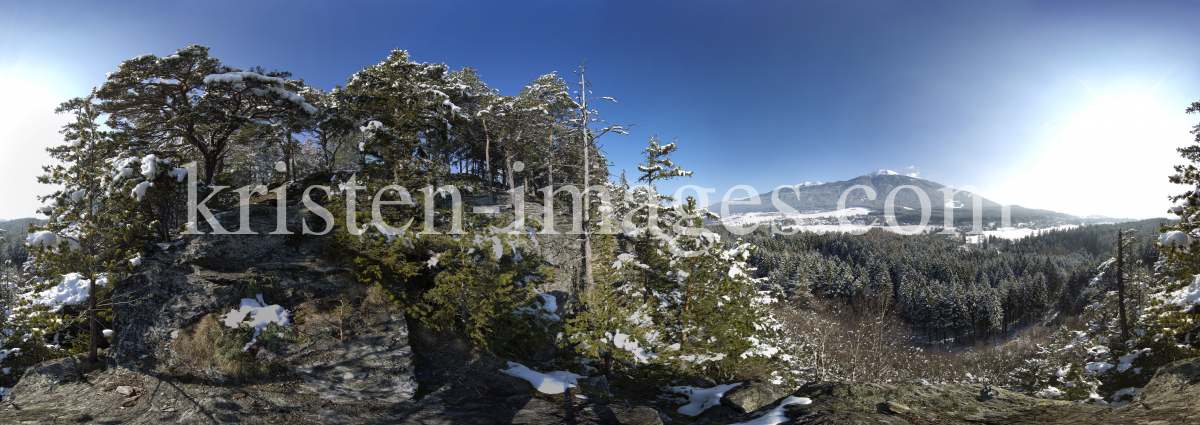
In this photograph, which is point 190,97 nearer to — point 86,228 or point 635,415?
point 86,228

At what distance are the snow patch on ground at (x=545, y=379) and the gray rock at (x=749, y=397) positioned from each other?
336 centimetres

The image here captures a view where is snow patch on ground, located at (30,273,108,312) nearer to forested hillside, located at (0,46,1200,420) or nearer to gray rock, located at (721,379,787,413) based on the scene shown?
forested hillside, located at (0,46,1200,420)

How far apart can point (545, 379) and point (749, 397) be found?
4399 millimetres

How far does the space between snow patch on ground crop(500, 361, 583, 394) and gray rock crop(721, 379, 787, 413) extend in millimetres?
3357

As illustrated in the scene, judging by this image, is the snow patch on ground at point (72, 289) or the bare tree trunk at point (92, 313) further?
the snow patch on ground at point (72, 289)

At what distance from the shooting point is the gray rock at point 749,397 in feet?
→ 27.0

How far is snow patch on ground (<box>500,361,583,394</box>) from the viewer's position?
806 cm

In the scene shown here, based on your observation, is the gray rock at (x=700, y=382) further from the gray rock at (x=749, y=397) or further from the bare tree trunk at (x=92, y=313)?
the bare tree trunk at (x=92, y=313)

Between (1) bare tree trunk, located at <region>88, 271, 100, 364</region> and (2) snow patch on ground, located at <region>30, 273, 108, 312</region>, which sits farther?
(2) snow patch on ground, located at <region>30, 273, 108, 312</region>

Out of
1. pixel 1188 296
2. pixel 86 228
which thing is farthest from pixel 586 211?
pixel 1188 296

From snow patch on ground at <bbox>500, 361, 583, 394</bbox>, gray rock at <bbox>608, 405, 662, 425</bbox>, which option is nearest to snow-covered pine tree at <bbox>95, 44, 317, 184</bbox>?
snow patch on ground at <bbox>500, 361, 583, 394</bbox>

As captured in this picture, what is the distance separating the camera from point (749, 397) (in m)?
8.48

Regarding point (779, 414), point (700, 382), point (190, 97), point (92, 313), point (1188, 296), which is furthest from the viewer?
point (190, 97)

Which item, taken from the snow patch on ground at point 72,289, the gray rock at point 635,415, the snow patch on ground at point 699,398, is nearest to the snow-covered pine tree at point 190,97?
the snow patch on ground at point 72,289
